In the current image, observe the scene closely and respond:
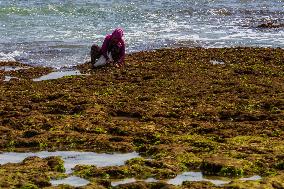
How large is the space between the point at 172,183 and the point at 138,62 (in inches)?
415

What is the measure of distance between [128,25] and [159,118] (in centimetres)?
1960

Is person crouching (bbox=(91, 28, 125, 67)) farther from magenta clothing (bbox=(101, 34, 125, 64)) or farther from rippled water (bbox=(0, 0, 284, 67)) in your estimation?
rippled water (bbox=(0, 0, 284, 67))

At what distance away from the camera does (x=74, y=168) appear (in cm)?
896

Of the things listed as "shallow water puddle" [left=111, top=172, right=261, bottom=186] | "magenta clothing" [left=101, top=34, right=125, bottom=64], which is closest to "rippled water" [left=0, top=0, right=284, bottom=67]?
"magenta clothing" [left=101, top=34, right=125, bottom=64]

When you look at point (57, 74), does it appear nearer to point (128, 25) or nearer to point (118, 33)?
point (118, 33)

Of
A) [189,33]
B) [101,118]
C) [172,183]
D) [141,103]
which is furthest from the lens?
[189,33]

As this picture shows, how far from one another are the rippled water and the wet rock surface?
4.31 metres

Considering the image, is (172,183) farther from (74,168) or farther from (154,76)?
(154,76)

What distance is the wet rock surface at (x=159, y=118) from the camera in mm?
8938

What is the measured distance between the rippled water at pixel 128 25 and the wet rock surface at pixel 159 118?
4307mm

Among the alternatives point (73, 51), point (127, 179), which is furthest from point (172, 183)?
point (73, 51)

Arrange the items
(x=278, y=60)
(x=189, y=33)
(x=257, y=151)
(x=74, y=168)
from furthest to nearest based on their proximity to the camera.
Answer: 1. (x=189, y=33)
2. (x=278, y=60)
3. (x=257, y=151)
4. (x=74, y=168)

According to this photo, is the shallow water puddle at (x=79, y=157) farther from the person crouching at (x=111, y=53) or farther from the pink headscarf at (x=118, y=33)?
the pink headscarf at (x=118, y=33)

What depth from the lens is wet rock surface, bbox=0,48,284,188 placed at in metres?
8.94
